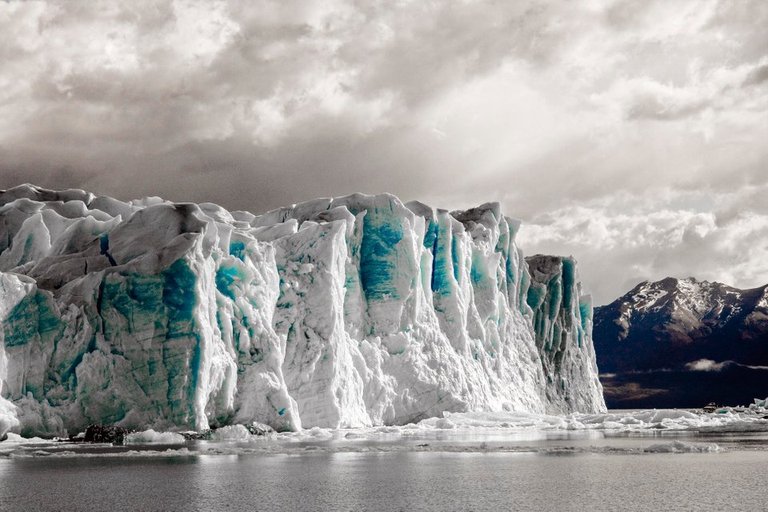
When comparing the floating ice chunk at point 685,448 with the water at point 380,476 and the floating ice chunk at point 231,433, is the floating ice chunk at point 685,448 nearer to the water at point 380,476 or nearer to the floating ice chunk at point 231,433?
the water at point 380,476

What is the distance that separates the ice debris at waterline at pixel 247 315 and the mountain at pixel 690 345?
379 ft

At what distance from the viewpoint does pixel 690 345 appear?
178m

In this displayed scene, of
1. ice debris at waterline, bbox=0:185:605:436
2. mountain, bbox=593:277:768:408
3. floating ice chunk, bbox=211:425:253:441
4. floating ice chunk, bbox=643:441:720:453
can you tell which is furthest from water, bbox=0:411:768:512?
mountain, bbox=593:277:768:408

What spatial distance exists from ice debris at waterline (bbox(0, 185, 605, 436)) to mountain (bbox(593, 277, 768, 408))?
115497 mm

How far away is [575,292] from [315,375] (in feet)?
117

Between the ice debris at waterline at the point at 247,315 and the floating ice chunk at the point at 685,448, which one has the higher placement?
the ice debris at waterline at the point at 247,315

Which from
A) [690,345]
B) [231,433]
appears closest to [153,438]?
[231,433]

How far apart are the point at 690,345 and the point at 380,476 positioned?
6693 inches

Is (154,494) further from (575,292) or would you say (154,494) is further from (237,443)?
(575,292)

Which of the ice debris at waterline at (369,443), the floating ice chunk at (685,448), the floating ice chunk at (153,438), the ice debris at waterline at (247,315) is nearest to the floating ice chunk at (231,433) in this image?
the ice debris at waterline at (369,443)

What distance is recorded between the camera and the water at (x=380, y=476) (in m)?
15.4

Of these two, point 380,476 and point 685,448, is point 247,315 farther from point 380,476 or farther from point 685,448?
point 685,448

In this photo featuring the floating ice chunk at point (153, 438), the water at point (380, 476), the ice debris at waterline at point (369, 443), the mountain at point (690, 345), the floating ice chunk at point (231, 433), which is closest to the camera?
the water at point (380, 476)

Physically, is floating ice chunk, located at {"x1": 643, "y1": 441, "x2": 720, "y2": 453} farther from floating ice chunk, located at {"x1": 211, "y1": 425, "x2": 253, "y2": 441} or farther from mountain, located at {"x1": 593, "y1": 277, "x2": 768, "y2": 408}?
mountain, located at {"x1": 593, "y1": 277, "x2": 768, "y2": 408}
